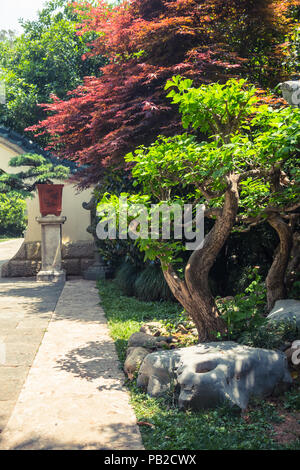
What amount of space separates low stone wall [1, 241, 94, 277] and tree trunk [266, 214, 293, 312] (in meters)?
6.11

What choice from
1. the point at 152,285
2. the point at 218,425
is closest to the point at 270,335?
the point at 218,425

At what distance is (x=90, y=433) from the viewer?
2.76 meters

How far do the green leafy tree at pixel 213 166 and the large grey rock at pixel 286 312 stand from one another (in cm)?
55

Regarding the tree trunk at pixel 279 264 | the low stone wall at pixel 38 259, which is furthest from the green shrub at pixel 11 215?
the tree trunk at pixel 279 264

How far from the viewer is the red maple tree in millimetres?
6129

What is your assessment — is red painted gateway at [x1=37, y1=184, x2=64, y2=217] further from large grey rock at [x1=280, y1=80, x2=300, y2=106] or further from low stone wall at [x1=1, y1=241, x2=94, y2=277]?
large grey rock at [x1=280, y1=80, x2=300, y2=106]

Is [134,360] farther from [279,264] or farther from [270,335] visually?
[279,264]

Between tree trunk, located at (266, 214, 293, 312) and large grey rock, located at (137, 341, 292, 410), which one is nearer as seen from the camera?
large grey rock, located at (137, 341, 292, 410)

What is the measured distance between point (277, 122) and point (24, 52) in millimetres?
13439

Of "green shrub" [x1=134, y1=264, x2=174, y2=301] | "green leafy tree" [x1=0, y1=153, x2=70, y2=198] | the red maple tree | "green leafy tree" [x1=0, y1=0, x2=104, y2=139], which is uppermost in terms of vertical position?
"green leafy tree" [x1=0, y1=0, x2=104, y2=139]

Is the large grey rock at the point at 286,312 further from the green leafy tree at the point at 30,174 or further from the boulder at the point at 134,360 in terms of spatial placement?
the green leafy tree at the point at 30,174

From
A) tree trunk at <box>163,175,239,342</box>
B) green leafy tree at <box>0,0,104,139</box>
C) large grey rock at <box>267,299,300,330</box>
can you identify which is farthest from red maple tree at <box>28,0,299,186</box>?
green leafy tree at <box>0,0,104,139</box>

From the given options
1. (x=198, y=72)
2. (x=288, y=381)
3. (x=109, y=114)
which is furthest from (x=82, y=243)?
(x=288, y=381)
